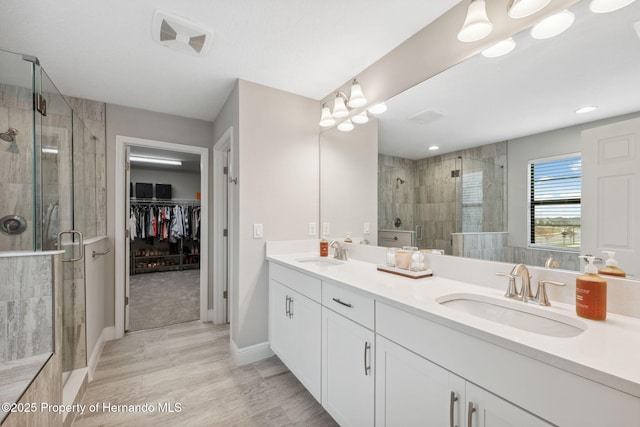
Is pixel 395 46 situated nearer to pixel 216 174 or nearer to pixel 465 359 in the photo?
pixel 465 359

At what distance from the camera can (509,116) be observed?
53.3 inches

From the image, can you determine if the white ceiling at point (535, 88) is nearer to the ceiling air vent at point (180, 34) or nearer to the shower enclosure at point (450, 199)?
the shower enclosure at point (450, 199)

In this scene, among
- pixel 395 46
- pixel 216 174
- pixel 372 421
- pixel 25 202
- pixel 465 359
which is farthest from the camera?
pixel 216 174

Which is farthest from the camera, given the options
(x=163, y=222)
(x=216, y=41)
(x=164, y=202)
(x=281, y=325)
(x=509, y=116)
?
(x=164, y=202)

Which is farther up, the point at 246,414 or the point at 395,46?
the point at 395,46

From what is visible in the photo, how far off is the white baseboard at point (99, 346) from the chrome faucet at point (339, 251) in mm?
2101

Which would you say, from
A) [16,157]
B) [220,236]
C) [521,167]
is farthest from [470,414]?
[220,236]

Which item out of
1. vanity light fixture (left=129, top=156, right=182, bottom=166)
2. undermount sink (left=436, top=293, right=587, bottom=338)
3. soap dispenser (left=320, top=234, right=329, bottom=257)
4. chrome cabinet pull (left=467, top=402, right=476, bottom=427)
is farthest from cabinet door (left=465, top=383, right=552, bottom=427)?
vanity light fixture (left=129, top=156, right=182, bottom=166)

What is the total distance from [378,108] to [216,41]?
→ 121 centimetres

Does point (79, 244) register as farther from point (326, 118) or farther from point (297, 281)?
point (326, 118)

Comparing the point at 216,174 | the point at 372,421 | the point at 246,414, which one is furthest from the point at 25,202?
the point at 372,421

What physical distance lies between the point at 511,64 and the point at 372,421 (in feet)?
5.94

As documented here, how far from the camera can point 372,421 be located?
125cm

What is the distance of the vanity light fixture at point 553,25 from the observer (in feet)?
3.62
